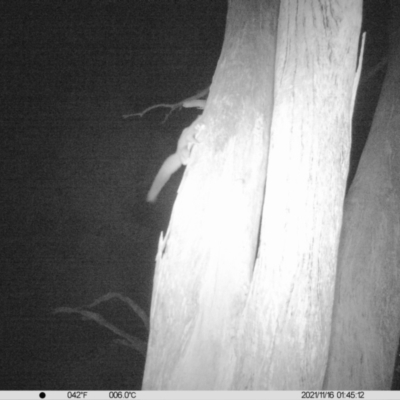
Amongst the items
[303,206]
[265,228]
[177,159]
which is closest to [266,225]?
[265,228]

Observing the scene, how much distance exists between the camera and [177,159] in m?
1.44

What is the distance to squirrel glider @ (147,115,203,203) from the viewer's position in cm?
125

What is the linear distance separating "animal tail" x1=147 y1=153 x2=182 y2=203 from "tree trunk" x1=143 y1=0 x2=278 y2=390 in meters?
0.26

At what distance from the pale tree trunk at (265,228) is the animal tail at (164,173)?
28 cm

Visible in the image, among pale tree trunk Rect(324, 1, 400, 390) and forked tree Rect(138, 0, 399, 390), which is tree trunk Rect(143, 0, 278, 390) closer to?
forked tree Rect(138, 0, 399, 390)

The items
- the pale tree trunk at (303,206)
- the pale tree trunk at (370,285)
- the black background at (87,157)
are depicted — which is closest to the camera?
the pale tree trunk at (303,206)

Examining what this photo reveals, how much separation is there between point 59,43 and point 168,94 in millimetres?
515

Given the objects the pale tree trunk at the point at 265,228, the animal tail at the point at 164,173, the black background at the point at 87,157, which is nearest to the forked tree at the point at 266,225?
the pale tree trunk at the point at 265,228

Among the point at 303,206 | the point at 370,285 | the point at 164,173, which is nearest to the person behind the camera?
the point at 303,206

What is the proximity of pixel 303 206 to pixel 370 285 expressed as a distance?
37cm

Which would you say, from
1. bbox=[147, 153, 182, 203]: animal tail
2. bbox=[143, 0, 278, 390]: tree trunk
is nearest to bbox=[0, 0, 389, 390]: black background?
bbox=[147, 153, 182, 203]: animal tail

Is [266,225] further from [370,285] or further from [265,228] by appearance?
[370,285]

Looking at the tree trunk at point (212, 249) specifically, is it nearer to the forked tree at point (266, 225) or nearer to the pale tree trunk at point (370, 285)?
the forked tree at point (266, 225)

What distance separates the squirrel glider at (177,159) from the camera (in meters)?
1.25
